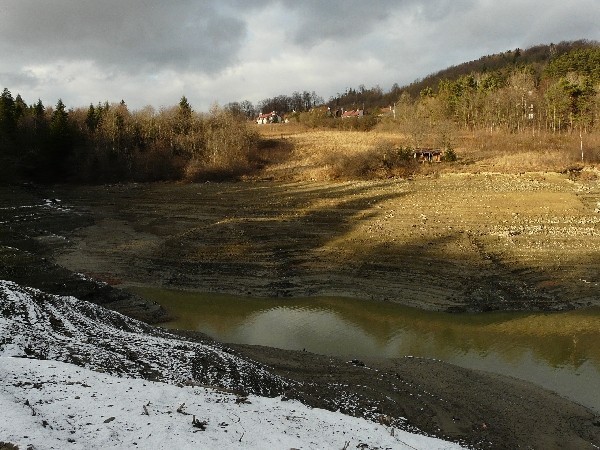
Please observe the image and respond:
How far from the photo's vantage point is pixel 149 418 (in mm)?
9812

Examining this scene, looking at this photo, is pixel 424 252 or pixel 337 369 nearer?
pixel 337 369

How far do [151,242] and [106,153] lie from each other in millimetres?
39514

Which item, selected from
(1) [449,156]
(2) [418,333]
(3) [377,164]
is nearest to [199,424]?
(2) [418,333]

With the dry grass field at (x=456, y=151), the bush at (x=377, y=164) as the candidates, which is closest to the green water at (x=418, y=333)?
the dry grass field at (x=456, y=151)

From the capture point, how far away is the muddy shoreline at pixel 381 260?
15891 mm

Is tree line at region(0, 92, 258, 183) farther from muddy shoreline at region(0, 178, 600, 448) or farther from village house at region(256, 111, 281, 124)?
village house at region(256, 111, 281, 124)

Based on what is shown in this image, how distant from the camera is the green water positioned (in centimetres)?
2000

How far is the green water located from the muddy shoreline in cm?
102

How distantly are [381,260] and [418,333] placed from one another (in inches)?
329

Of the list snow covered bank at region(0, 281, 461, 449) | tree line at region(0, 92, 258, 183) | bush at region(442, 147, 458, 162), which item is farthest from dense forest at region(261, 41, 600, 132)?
snow covered bank at region(0, 281, 461, 449)

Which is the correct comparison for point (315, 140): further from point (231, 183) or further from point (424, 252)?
point (424, 252)

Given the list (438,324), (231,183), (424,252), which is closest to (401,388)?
(438,324)

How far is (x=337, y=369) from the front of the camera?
17891 mm

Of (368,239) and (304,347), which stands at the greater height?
(368,239)
